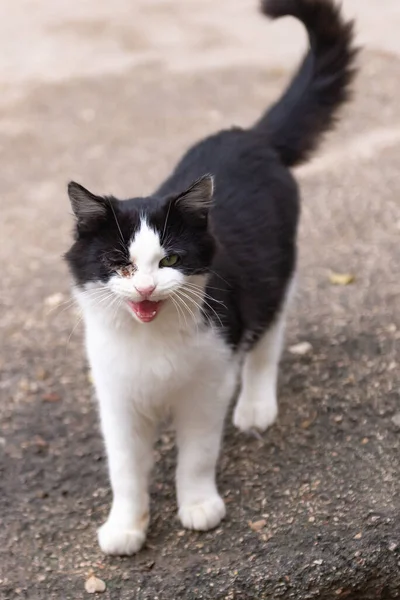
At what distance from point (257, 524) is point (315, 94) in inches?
55.7

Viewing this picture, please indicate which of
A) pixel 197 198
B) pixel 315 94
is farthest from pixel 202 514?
pixel 315 94

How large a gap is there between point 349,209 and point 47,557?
8.15 feet

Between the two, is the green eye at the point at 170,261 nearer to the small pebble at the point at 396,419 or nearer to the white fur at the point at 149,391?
the white fur at the point at 149,391

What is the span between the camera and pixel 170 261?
1884 millimetres

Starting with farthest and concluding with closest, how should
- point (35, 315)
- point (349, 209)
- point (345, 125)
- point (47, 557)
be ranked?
point (345, 125)
point (349, 209)
point (35, 315)
point (47, 557)

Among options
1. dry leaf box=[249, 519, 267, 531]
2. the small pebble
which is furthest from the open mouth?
the small pebble

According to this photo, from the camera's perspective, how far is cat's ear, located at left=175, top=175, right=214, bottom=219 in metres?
1.89

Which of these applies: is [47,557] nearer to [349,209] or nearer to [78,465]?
[78,465]

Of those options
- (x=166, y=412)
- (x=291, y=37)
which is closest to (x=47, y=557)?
(x=166, y=412)

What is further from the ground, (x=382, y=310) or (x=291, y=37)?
(x=382, y=310)

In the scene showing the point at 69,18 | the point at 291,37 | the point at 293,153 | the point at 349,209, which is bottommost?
the point at 69,18

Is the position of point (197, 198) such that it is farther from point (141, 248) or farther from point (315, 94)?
point (315, 94)

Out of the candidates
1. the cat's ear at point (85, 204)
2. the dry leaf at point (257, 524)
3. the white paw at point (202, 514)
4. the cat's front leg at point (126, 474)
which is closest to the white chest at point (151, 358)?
the cat's front leg at point (126, 474)

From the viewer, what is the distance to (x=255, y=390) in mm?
2791
